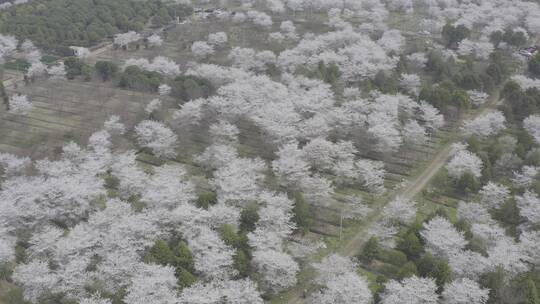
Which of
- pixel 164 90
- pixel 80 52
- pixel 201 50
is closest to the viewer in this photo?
pixel 164 90

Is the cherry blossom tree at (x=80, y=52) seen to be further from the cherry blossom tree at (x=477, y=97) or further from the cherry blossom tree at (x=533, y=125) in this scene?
the cherry blossom tree at (x=533, y=125)

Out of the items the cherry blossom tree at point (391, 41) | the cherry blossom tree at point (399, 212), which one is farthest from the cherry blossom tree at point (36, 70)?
the cherry blossom tree at point (399, 212)

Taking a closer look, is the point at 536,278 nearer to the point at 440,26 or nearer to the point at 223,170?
the point at 223,170

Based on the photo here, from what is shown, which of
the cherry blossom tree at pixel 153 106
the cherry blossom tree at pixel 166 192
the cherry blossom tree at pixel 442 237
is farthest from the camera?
the cherry blossom tree at pixel 153 106

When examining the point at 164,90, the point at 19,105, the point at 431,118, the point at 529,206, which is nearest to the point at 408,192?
the point at 529,206

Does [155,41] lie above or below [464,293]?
above

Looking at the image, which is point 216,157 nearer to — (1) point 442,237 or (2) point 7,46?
(1) point 442,237

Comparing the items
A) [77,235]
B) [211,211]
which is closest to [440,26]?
[211,211]

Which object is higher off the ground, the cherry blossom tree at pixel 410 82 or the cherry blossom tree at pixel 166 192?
the cherry blossom tree at pixel 410 82
